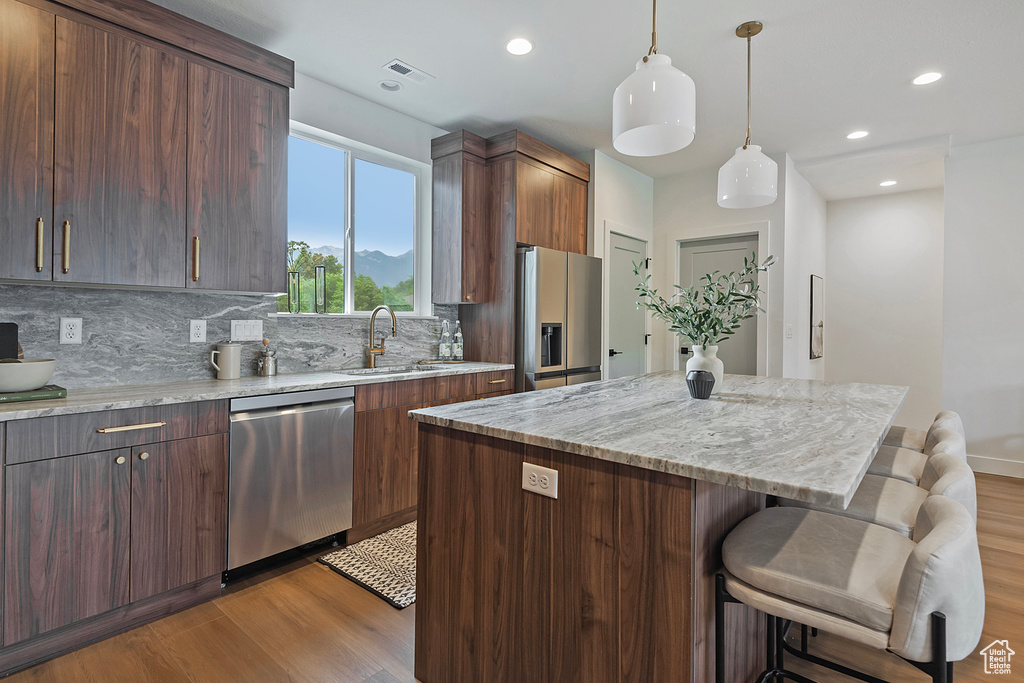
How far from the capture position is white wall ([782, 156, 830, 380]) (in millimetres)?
4512

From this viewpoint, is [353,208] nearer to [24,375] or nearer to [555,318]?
[555,318]

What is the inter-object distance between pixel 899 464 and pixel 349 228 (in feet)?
10.6

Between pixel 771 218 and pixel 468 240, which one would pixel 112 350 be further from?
pixel 771 218

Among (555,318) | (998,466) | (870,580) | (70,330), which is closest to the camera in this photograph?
(870,580)

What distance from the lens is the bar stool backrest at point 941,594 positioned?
960 millimetres

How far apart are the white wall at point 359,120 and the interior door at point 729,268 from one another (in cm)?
273

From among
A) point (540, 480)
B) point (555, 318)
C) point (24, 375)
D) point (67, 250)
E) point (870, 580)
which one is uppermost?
point (67, 250)

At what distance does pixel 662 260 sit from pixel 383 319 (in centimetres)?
305

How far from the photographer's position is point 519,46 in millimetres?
2748

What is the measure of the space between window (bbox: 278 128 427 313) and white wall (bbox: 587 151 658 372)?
1527 mm

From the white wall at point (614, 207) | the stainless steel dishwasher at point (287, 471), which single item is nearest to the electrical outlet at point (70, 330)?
the stainless steel dishwasher at point (287, 471)

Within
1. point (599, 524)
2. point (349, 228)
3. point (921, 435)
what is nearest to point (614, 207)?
point (349, 228)

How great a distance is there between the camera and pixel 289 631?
6.45 feet

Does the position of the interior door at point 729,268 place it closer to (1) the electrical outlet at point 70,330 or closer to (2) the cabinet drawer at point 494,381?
(2) the cabinet drawer at point 494,381
